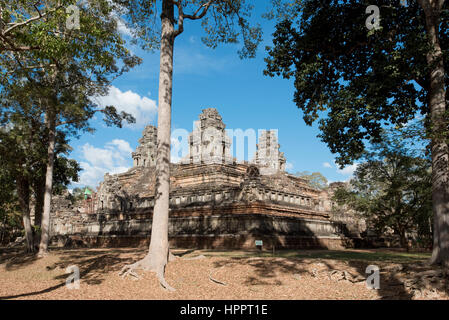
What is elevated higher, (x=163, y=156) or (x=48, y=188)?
(x=163, y=156)

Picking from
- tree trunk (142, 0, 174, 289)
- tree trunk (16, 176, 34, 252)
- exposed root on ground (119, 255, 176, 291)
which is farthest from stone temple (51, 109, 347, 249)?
exposed root on ground (119, 255, 176, 291)

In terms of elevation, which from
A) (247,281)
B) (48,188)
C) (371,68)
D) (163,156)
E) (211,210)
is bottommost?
(247,281)

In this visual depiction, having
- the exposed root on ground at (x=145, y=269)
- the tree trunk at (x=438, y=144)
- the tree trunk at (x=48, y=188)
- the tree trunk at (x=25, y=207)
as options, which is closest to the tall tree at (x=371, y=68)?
the tree trunk at (x=438, y=144)

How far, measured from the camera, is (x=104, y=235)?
24.8 meters

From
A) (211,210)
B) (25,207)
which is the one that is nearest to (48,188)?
(25,207)

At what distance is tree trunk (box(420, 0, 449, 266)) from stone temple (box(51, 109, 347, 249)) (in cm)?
831

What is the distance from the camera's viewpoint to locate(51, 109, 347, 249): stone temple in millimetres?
17766

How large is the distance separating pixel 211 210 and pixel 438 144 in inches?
488

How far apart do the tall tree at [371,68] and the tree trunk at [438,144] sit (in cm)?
2

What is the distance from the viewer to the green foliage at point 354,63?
10812mm

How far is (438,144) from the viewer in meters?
9.96

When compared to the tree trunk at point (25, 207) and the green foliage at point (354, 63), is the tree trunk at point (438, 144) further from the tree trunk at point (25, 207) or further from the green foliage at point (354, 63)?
the tree trunk at point (25, 207)

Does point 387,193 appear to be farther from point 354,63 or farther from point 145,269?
point 145,269
